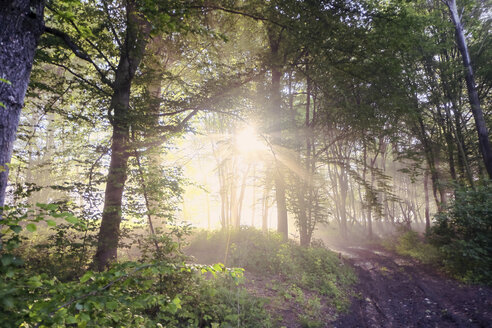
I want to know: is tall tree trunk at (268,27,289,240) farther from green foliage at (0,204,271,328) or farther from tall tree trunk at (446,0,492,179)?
tall tree trunk at (446,0,492,179)

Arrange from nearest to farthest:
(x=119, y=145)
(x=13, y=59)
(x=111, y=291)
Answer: (x=111, y=291), (x=13, y=59), (x=119, y=145)

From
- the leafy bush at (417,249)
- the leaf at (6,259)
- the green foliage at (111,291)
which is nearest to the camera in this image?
the leaf at (6,259)

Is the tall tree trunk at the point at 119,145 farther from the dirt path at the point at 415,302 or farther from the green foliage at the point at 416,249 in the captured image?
the green foliage at the point at 416,249

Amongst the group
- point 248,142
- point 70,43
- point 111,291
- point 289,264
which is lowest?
point 289,264

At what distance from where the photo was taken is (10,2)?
2.58m

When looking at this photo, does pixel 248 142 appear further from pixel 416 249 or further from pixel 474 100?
pixel 474 100

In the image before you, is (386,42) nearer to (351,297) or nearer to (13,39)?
(351,297)

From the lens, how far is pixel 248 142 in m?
8.82

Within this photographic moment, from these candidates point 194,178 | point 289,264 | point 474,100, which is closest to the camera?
point 194,178

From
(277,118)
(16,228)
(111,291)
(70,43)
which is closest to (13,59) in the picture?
(70,43)

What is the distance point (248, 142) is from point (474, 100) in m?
12.4

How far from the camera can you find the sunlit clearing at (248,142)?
7.74 meters

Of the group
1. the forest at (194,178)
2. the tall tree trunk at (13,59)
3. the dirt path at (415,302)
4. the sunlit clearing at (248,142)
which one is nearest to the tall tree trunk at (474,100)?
the forest at (194,178)

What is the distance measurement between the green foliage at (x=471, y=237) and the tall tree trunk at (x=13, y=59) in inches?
464
